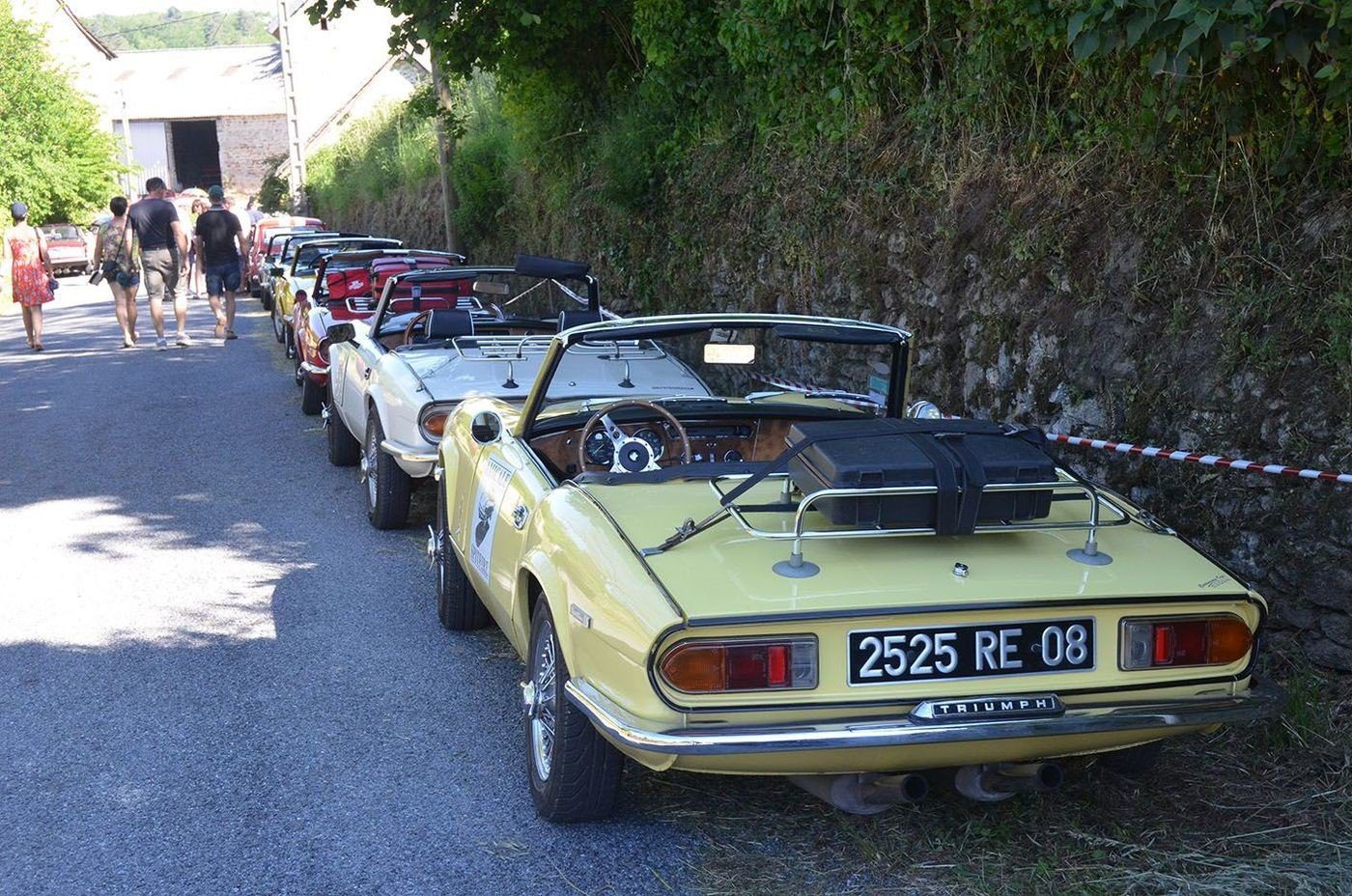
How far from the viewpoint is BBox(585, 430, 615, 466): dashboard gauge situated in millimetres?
5098

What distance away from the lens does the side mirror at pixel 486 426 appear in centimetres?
511

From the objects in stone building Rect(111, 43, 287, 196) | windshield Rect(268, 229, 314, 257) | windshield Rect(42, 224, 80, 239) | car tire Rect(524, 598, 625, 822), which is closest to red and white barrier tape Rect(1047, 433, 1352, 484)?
car tire Rect(524, 598, 625, 822)

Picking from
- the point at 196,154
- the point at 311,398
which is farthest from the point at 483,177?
the point at 196,154

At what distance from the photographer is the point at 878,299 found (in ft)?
26.9

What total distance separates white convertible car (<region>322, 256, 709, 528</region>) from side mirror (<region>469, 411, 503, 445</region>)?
149cm

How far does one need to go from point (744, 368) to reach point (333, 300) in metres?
4.39

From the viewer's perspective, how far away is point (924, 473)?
357 centimetres

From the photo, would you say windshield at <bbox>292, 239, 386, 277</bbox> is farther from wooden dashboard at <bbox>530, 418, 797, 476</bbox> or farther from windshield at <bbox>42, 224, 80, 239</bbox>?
windshield at <bbox>42, 224, 80, 239</bbox>

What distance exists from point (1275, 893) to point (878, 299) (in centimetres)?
523

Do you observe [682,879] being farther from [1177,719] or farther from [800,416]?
[800,416]

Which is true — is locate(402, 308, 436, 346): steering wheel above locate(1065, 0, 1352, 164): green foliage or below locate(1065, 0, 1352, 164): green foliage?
below

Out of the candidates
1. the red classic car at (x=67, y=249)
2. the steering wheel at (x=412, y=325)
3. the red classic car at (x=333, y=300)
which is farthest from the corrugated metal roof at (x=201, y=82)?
the steering wheel at (x=412, y=325)

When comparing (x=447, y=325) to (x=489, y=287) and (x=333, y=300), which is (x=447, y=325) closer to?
(x=489, y=287)

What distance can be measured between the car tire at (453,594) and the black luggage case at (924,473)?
7.81 ft
